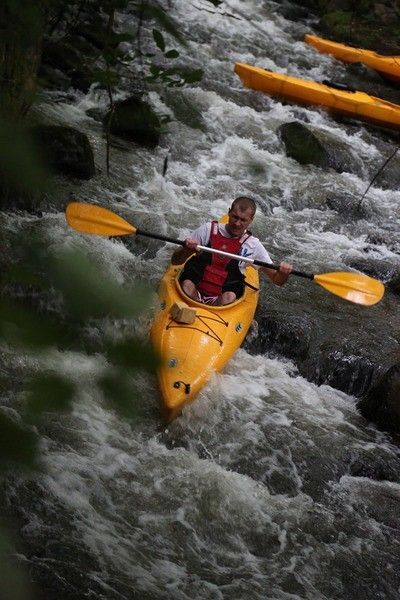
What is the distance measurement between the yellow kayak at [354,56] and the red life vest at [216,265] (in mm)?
6754

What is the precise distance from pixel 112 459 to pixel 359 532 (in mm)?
1120

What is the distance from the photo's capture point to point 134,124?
20.6 feet

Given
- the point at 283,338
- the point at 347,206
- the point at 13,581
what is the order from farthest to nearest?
the point at 347,206, the point at 283,338, the point at 13,581

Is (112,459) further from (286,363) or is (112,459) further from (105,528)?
(286,363)

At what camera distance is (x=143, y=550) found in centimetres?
279

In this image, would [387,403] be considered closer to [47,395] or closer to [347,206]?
[347,206]

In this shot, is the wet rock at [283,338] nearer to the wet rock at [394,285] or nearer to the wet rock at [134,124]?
the wet rock at [394,285]

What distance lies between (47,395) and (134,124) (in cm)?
591

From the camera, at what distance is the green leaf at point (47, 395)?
22.6 inches

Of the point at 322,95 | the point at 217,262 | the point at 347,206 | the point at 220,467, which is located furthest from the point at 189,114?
the point at 322,95

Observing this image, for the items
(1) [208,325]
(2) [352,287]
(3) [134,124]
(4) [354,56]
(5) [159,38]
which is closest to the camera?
(5) [159,38]

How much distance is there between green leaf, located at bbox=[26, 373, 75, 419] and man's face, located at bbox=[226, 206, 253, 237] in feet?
12.1

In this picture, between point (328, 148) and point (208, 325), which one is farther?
point (328, 148)

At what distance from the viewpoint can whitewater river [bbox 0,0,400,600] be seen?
2492 millimetres
